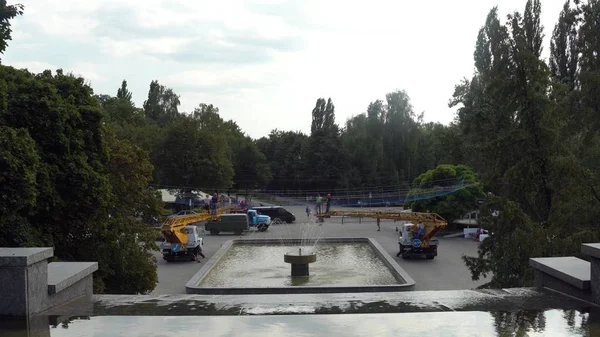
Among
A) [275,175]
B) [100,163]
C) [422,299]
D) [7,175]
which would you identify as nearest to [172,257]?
[100,163]

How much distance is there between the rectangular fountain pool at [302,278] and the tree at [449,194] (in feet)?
24.7

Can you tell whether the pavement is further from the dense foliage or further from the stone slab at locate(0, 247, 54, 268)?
the stone slab at locate(0, 247, 54, 268)

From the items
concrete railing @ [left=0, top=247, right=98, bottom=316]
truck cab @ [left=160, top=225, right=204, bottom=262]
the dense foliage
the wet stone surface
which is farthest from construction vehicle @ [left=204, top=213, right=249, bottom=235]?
concrete railing @ [left=0, top=247, right=98, bottom=316]

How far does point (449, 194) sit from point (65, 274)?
109 ft

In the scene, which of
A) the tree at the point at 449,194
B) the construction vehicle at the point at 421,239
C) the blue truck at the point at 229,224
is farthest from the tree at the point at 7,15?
the tree at the point at 449,194

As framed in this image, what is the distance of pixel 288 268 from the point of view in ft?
75.7

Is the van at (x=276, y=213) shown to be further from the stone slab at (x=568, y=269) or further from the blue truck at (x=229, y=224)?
the stone slab at (x=568, y=269)

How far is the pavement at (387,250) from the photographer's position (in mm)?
20438

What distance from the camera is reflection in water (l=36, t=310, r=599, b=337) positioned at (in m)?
5.18

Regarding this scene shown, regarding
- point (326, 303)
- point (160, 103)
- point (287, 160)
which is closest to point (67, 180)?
point (326, 303)

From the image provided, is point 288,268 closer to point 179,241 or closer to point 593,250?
point 179,241

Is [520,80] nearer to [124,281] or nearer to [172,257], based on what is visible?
[124,281]

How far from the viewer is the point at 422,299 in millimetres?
6543

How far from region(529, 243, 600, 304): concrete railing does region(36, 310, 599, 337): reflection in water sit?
435mm
